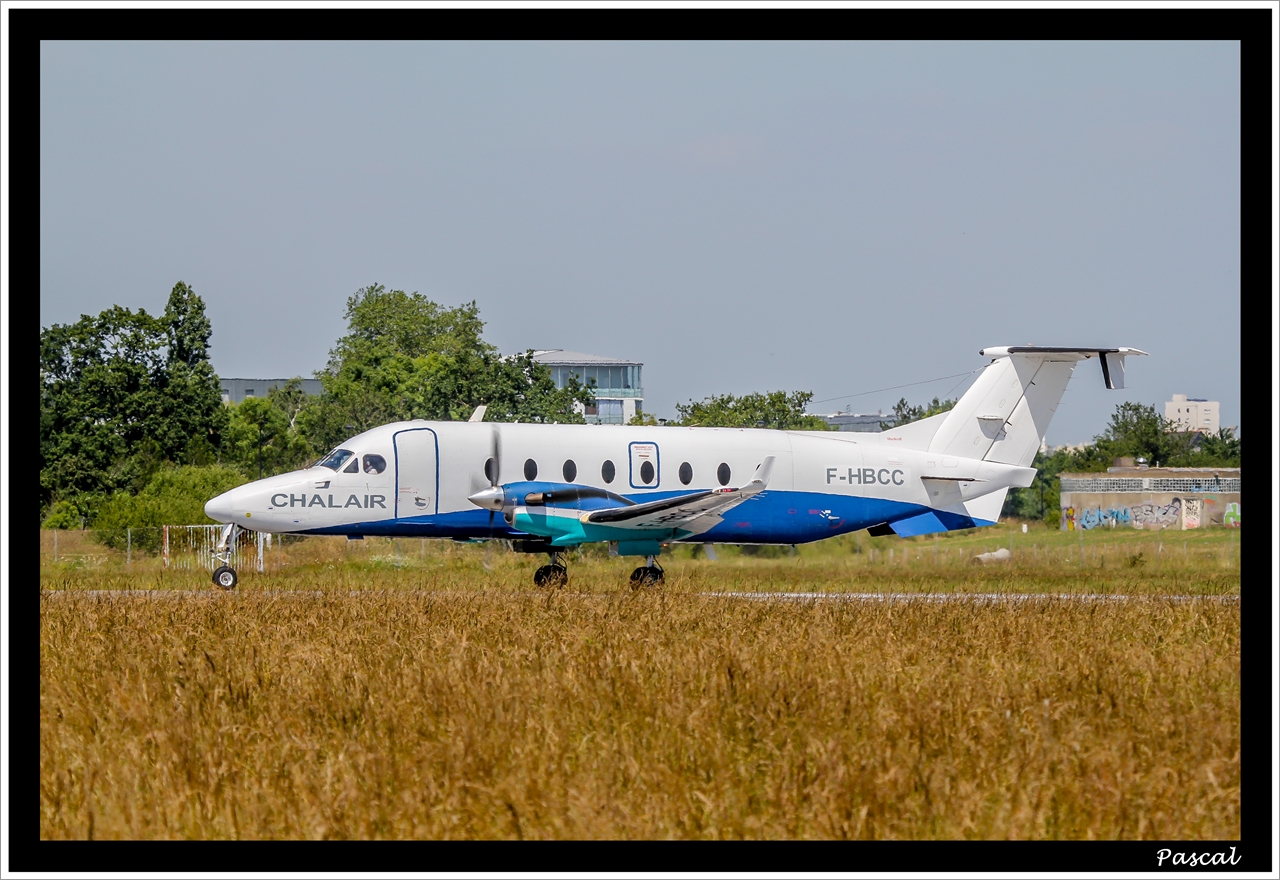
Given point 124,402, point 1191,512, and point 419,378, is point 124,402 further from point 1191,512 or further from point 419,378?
point 1191,512

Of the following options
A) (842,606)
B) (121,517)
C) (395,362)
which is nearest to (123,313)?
(121,517)

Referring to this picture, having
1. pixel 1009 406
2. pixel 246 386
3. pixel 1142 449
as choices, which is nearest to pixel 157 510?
pixel 1009 406

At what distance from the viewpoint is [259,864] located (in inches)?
222

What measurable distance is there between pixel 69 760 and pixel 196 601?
1006 centimetres

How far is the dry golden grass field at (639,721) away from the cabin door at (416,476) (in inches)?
233

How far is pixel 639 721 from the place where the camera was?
29.6 ft

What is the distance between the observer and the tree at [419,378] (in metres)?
51.9

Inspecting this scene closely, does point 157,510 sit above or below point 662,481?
below

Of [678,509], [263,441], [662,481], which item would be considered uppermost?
[263,441]

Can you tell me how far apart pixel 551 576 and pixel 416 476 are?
9.57ft

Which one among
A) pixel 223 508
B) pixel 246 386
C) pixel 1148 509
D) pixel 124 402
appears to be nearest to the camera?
pixel 223 508

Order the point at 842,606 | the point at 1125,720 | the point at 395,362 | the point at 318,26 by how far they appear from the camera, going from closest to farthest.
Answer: the point at 318,26 → the point at 1125,720 → the point at 842,606 → the point at 395,362

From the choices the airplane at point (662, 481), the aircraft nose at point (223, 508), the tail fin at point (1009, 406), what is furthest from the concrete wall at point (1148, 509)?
the aircraft nose at point (223, 508)

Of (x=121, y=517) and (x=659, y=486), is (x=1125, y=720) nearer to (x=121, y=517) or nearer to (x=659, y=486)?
(x=659, y=486)
